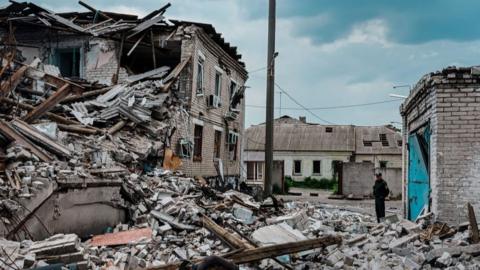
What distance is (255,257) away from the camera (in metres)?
6.62

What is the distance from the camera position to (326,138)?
1650 inches

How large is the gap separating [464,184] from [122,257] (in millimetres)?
5730

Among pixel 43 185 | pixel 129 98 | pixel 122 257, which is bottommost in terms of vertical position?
pixel 122 257

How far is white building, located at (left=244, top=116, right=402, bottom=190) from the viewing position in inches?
1563

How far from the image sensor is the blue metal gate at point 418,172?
918cm

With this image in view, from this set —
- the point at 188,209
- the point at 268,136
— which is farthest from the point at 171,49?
the point at 188,209

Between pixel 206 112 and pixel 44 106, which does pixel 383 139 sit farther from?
pixel 44 106

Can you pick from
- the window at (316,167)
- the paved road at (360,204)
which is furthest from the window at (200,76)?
the window at (316,167)

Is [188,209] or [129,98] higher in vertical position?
[129,98]

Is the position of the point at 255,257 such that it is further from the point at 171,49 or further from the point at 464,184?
the point at 171,49

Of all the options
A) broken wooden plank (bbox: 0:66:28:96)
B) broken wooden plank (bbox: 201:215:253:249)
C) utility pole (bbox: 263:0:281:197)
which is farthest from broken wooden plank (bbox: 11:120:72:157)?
utility pole (bbox: 263:0:281:197)

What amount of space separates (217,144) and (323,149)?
21.9 metres

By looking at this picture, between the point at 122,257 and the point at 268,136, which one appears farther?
the point at 268,136

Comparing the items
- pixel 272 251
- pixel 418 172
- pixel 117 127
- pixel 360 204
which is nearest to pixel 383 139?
pixel 360 204
